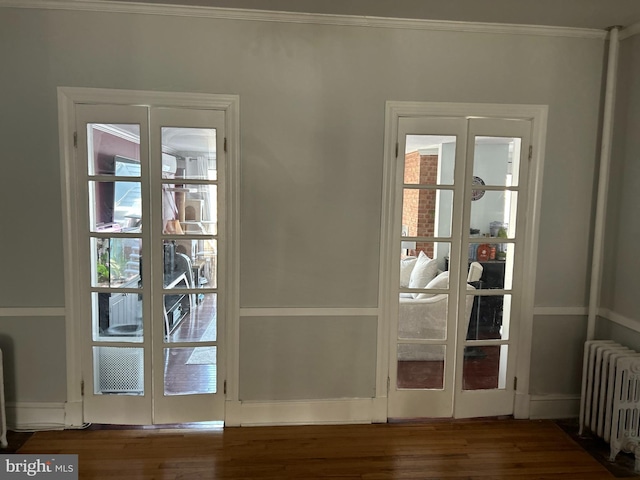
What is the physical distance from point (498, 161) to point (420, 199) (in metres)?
0.57

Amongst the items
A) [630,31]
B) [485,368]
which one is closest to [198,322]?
[485,368]

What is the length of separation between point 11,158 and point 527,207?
323 centimetres

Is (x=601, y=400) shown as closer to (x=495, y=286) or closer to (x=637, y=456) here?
(x=637, y=456)

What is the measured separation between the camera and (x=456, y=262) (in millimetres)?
2797

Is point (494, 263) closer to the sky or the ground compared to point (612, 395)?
closer to the sky

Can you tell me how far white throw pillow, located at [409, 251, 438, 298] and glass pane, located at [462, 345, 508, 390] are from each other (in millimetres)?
588

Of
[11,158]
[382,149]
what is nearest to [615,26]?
[382,149]

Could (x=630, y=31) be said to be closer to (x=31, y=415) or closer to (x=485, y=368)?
(x=485, y=368)

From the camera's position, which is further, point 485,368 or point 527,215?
point 485,368

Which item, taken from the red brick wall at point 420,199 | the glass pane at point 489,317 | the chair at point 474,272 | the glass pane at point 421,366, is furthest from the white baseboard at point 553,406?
the red brick wall at point 420,199

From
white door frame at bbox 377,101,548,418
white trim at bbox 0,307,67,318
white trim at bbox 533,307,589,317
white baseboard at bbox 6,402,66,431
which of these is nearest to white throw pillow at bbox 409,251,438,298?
white door frame at bbox 377,101,548,418

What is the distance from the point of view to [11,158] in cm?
255

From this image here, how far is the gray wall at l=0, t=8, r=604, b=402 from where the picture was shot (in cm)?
252

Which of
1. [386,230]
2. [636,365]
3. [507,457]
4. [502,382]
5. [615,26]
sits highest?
[615,26]
